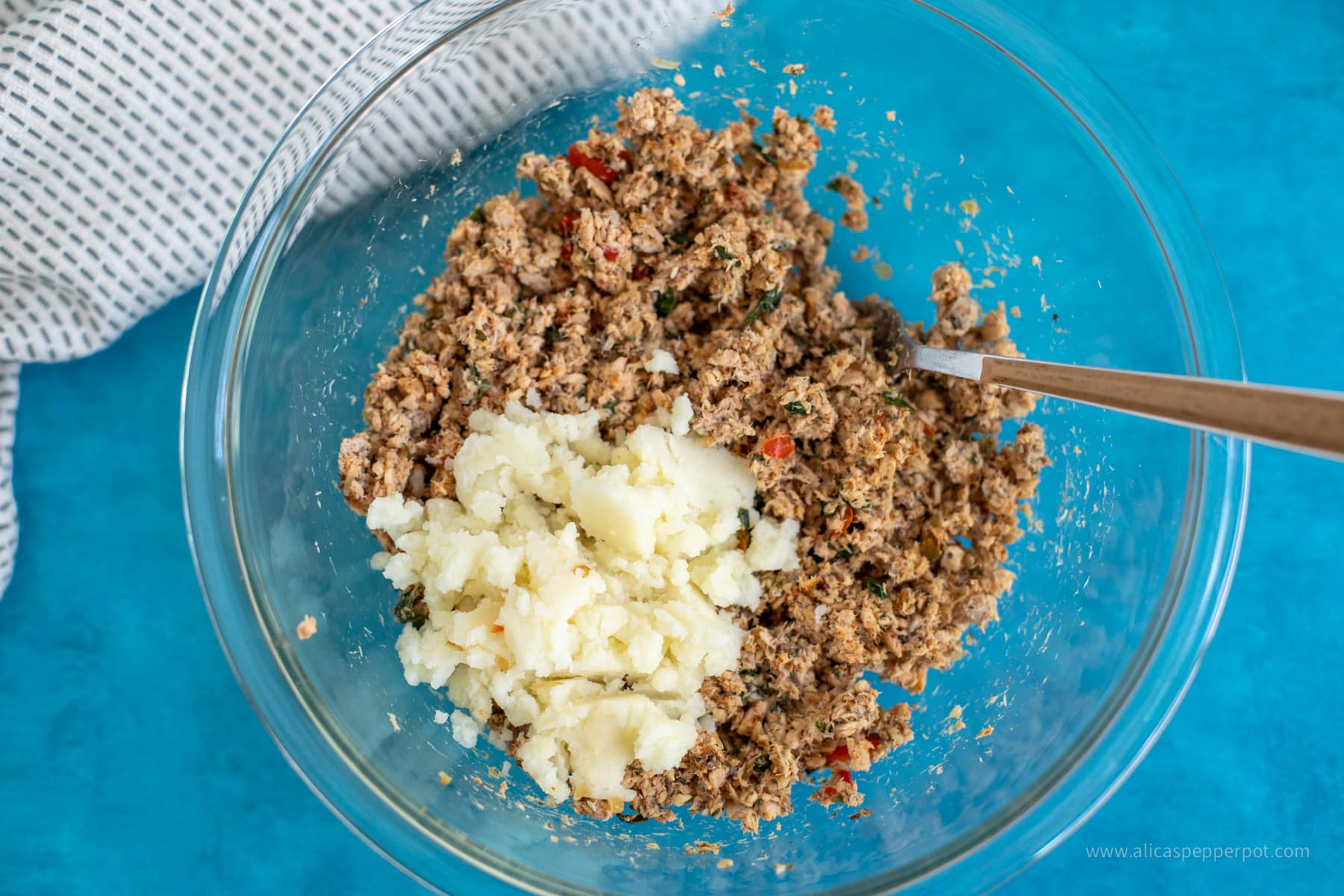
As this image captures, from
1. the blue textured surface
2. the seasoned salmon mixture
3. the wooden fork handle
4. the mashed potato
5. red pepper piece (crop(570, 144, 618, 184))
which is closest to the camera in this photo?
the wooden fork handle

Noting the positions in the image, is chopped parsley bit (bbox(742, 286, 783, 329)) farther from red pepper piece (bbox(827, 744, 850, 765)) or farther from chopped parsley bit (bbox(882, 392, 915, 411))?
red pepper piece (bbox(827, 744, 850, 765))

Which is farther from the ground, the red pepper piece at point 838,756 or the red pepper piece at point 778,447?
the red pepper piece at point 778,447

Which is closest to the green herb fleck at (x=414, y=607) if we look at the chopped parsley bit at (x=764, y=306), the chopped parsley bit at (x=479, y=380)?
the chopped parsley bit at (x=479, y=380)

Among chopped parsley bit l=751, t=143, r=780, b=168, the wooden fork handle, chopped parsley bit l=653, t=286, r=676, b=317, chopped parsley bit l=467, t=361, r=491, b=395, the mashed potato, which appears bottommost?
the mashed potato

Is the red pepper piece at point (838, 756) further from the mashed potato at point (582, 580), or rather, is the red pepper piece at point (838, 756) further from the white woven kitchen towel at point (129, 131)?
the white woven kitchen towel at point (129, 131)

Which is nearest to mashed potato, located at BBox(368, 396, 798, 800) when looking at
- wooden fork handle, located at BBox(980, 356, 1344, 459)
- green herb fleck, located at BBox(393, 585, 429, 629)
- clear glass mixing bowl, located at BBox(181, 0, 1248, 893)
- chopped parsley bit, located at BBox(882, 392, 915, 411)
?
green herb fleck, located at BBox(393, 585, 429, 629)

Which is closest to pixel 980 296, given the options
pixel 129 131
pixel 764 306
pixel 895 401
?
pixel 895 401

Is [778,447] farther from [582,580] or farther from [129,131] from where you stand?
[129,131]
